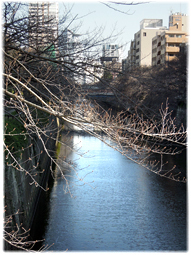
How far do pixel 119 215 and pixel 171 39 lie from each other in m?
35.5

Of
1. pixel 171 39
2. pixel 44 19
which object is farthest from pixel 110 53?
pixel 171 39

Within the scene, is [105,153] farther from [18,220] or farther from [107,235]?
[18,220]

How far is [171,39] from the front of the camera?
41.6 metres

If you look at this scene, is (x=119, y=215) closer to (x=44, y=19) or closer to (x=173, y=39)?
(x=44, y=19)

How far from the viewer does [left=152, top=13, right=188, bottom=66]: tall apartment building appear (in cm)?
4141

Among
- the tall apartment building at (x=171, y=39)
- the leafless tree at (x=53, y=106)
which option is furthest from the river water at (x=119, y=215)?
the tall apartment building at (x=171, y=39)

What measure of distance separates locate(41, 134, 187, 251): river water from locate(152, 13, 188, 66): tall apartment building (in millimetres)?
30314

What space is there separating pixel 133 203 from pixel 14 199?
454 cm

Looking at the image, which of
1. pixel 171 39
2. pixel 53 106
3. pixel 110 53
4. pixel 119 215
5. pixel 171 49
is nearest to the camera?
Result: pixel 53 106

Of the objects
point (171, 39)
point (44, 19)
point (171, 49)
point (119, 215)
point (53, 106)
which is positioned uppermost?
point (171, 39)

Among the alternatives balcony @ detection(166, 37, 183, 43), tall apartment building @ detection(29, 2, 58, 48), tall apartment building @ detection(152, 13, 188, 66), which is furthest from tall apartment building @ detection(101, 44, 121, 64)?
balcony @ detection(166, 37, 183, 43)

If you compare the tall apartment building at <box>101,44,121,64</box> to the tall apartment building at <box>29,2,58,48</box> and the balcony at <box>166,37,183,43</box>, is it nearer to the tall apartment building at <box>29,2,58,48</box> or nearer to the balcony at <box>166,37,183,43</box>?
the tall apartment building at <box>29,2,58,48</box>

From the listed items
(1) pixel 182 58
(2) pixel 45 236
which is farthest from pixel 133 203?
(1) pixel 182 58

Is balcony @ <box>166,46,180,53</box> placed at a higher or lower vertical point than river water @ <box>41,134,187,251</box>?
higher
